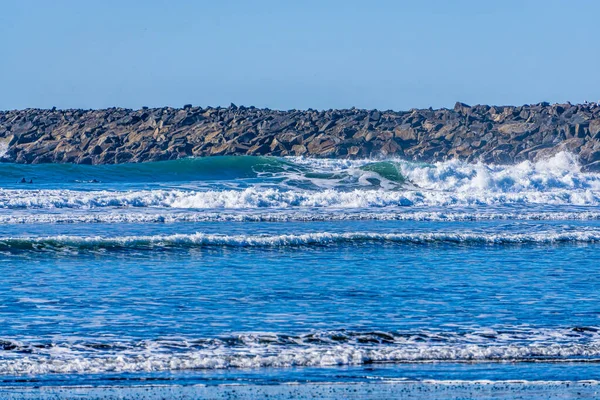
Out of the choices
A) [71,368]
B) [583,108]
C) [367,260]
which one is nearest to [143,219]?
[367,260]

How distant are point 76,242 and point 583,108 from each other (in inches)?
1534

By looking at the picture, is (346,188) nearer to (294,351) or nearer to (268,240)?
(268,240)

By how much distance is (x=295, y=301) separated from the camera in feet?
38.0

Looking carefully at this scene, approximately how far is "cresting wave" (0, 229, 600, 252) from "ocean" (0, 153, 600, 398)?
0.05m

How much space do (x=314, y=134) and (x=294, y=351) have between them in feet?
125

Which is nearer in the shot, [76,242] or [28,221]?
[76,242]

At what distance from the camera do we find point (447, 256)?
52.9 feet

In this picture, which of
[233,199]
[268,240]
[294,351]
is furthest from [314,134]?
[294,351]

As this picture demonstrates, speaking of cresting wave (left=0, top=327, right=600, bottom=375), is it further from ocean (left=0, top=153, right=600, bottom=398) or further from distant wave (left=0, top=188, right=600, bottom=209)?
distant wave (left=0, top=188, right=600, bottom=209)

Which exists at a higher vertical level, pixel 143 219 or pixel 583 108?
pixel 583 108

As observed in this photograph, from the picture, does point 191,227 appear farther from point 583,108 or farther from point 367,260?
point 583,108

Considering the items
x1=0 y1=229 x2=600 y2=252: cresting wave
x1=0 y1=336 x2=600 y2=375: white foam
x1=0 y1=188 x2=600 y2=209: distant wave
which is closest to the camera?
x1=0 y1=336 x2=600 y2=375: white foam

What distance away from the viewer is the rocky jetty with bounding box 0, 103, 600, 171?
147ft

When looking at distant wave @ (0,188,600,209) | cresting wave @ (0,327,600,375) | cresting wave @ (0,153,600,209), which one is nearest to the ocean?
cresting wave @ (0,327,600,375)
